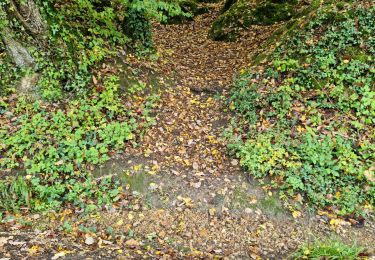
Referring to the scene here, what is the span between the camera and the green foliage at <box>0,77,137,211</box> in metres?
5.71

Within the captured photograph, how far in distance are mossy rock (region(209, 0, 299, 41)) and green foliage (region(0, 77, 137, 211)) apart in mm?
7105

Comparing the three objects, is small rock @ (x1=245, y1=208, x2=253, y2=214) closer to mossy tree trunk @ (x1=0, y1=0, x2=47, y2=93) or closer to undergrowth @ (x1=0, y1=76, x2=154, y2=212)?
undergrowth @ (x1=0, y1=76, x2=154, y2=212)

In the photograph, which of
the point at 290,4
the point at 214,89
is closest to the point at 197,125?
the point at 214,89

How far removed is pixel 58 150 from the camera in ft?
20.2

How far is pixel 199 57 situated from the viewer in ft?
36.8

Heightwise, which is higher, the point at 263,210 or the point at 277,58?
the point at 277,58

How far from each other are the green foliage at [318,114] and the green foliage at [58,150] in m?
2.53

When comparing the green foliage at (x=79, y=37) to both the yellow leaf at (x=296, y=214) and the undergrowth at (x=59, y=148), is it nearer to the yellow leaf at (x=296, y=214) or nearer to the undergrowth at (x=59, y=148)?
the undergrowth at (x=59, y=148)

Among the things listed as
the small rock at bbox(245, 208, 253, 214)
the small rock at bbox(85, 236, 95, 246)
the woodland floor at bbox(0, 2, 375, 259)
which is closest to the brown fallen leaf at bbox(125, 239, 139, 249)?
the woodland floor at bbox(0, 2, 375, 259)

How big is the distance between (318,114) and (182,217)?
351 centimetres

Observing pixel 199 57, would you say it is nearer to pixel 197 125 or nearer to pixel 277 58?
pixel 277 58

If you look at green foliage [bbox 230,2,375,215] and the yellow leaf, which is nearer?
the yellow leaf

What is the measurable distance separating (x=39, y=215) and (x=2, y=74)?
10.9 feet

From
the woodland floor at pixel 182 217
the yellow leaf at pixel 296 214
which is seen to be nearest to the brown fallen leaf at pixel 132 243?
the woodland floor at pixel 182 217
